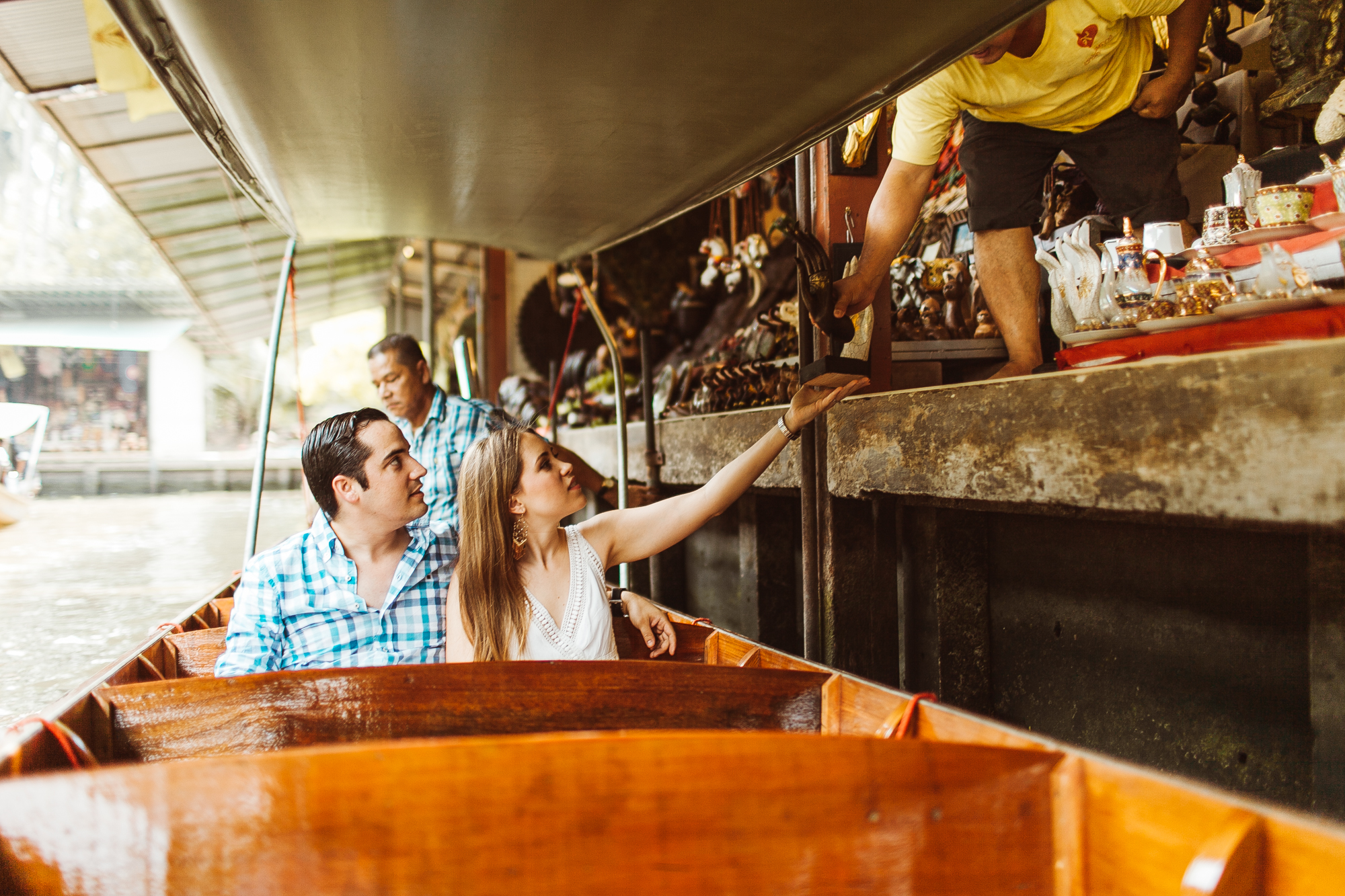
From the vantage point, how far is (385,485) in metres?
2.30

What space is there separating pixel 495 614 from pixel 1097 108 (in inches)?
90.0

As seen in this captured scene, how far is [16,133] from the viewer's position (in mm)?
39312

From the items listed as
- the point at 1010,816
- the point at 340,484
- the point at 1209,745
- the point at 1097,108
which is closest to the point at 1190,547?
the point at 1209,745

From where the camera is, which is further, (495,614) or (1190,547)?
(1190,547)

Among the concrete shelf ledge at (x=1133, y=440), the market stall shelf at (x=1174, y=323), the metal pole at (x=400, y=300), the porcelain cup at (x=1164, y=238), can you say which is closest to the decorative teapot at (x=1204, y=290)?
the market stall shelf at (x=1174, y=323)

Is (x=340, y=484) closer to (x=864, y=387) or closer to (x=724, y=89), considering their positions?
(x=724, y=89)

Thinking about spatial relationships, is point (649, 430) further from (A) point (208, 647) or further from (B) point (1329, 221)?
(B) point (1329, 221)

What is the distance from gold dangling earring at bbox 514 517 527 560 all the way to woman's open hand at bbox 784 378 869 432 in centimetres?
78

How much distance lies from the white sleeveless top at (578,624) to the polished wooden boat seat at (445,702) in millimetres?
484

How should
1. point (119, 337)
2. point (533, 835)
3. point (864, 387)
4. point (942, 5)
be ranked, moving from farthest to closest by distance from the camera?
1. point (119, 337)
2. point (864, 387)
3. point (942, 5)
4. point (533, 835)

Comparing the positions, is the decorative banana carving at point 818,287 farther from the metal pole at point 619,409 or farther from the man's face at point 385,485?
the man's face at point 385,485

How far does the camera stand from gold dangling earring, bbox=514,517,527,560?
2297 mm

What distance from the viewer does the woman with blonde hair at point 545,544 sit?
2197 mm

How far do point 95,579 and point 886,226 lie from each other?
8.90 meters
